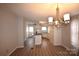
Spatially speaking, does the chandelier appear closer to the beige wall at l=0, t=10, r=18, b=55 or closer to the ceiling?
the ceiling

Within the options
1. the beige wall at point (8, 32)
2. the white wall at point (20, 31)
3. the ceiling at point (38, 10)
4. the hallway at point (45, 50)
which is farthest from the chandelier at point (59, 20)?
the beige wall at point (8, 32)

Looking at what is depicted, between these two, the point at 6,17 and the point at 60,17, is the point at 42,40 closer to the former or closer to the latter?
the point at 60,17

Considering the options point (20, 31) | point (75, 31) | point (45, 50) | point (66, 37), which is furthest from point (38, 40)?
point (75, 31)

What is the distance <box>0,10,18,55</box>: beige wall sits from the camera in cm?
214

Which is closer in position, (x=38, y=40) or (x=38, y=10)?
(x=38, y=10)

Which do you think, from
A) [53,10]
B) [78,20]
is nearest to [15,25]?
[53,10]

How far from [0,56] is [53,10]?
130cm

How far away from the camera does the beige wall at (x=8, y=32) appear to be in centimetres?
214

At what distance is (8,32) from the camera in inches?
90.7

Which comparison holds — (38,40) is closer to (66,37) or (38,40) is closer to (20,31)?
(20,31)

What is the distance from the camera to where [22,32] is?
2.28 m

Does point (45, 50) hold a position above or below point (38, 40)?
below

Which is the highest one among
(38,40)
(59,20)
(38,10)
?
(38,10)

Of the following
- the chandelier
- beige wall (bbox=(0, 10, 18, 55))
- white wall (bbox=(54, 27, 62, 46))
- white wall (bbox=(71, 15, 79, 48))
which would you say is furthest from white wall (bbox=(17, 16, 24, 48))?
white wall (bbox=(71, 15, 79, 48))
